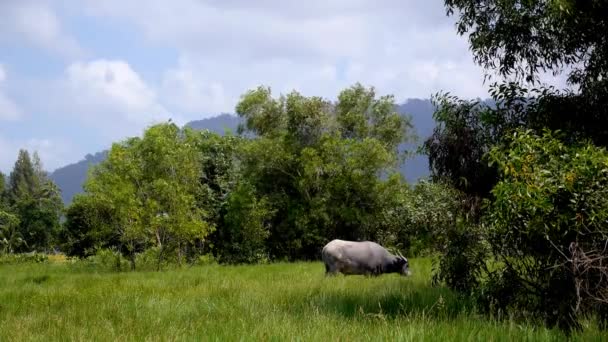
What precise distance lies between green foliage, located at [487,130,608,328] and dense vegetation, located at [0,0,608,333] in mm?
22

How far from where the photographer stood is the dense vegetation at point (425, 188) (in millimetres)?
6445

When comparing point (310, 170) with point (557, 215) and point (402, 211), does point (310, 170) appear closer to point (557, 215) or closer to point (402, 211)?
point (402, 211)

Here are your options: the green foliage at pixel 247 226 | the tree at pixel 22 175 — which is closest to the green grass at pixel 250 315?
the green foliage at pixel 247 226

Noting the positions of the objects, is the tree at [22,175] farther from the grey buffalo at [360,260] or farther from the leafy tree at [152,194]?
the grey buffalo at [360,260]

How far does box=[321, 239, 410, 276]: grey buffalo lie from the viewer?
1666 cm

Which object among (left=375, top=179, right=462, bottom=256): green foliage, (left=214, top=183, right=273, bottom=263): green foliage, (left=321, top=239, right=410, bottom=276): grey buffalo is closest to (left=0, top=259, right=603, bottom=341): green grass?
(left=321, top=239, right=410, bottom=276): grey buffalo

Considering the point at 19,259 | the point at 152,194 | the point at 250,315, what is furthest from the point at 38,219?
the point at 250,315

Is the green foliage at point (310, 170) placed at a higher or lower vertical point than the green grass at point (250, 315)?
higher

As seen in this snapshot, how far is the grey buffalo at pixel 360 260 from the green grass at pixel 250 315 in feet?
13.3

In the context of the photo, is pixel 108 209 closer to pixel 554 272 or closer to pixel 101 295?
pixel 101 295

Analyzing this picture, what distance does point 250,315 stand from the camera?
23.6ft

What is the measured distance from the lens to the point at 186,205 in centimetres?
2233

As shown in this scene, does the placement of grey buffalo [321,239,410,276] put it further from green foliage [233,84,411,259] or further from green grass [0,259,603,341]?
green foliage [233,84,411,259]

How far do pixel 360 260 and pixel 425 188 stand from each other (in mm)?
11610
